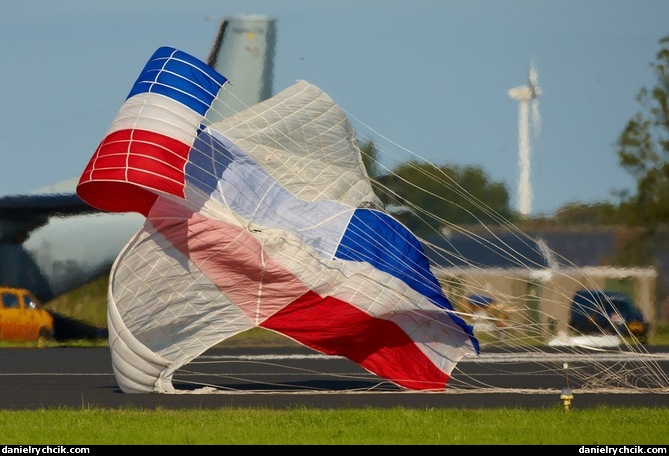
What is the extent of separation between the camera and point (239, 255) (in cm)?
1516

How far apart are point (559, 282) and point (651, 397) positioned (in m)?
9.35

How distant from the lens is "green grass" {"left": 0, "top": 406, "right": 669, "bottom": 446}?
10859 mm

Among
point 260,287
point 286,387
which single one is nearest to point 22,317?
point 286,387

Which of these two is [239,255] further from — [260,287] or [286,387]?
[286,387]

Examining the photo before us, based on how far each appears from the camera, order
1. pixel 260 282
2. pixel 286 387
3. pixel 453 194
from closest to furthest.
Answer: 1. pixel 260 282
2. pixel 286 387
3. pixel 453 194

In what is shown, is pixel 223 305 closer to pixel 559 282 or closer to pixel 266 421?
pixel 266 421

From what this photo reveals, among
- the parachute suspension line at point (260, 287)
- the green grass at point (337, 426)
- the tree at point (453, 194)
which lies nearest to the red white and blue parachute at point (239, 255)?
the parachute suspension line at point (260, 287)

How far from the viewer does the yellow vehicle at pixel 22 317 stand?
29.7 m

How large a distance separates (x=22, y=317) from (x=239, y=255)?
16.1m

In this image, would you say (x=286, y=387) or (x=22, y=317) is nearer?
(x=286, y=387)

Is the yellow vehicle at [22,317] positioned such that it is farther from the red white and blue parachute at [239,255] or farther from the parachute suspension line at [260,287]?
the parachute suspension line at [260,287]
